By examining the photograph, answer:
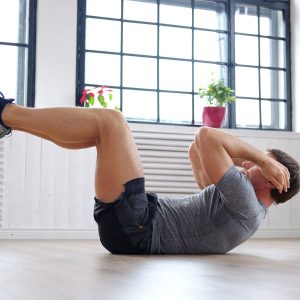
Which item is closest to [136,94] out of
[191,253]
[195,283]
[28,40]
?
[28,40]

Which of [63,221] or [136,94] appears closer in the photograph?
[63,221]

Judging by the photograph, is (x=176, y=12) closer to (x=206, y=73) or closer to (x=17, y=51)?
(x=206, y=73)

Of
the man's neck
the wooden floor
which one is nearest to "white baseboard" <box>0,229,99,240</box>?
the wooden floor

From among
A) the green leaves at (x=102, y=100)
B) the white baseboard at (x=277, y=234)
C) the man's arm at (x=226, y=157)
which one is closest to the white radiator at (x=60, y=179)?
the green leaves at (x=102, y=100)

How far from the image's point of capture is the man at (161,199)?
7.38 feet

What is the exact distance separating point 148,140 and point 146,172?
9.7 inches

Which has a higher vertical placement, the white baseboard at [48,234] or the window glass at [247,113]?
the window glass at [247,113]

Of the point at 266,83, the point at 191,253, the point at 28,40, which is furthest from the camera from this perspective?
the point at 266,83

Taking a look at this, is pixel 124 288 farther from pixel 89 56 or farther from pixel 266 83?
pixel 266 83

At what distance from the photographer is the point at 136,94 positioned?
5.00 meters

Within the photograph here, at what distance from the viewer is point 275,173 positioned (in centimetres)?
229

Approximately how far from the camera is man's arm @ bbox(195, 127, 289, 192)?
2.30 meters

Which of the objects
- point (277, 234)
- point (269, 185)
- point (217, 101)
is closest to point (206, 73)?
point (217, 101)

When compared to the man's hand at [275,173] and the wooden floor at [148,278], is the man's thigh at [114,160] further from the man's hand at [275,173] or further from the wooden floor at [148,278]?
the man's hand at [275,173]
